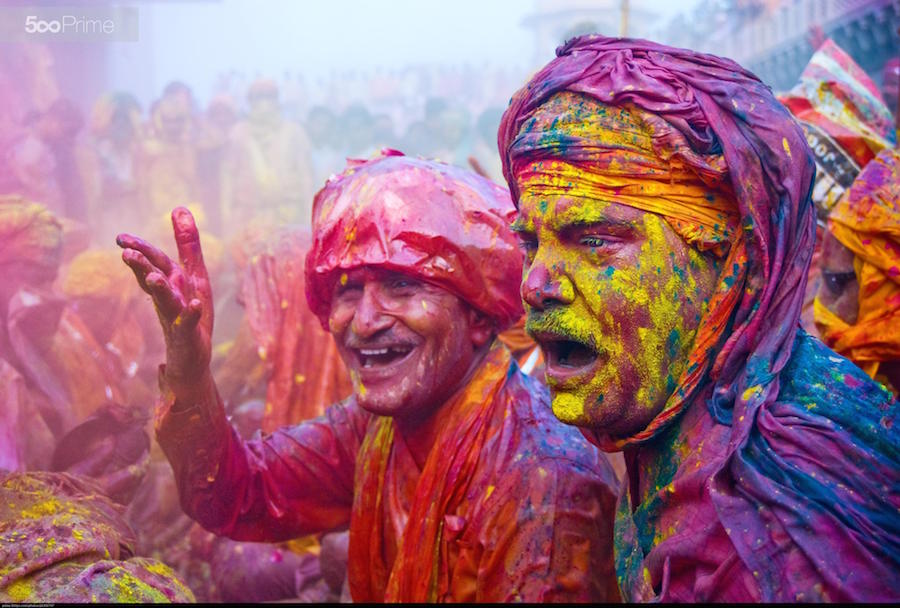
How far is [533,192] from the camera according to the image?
8.05 ft

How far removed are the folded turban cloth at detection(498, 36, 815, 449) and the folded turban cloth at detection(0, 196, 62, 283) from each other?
2.91 m

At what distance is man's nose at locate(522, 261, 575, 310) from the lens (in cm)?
233

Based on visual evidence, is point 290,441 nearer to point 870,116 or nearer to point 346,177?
point 346,177

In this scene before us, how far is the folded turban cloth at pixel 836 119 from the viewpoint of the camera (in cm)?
459

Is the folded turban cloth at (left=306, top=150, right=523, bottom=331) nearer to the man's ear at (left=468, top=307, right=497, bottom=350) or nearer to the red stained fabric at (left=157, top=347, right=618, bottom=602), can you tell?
the man's ear at (left=468, top=307, right=497, bottom=350)

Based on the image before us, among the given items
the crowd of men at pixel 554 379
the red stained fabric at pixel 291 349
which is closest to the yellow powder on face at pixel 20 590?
the crowd of men at pixel 554 379

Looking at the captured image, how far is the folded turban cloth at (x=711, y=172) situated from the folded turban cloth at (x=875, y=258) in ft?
4.46

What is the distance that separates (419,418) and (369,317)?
1.38 feet

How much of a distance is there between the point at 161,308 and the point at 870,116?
157 inches

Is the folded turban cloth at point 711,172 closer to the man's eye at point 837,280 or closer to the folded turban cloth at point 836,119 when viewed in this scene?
the man's eye at point 837,280

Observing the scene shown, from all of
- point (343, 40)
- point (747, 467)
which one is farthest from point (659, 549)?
point (343, 40)

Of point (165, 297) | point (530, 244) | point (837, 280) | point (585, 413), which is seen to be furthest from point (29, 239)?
point (837, 280)

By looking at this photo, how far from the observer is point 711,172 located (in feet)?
7.35

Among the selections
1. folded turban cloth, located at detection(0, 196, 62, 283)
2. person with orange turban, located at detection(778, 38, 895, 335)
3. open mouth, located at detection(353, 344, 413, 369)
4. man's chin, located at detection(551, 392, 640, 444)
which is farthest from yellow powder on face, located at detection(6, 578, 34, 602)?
person with orange turban, located at detection(778, 38, 895, 335)
